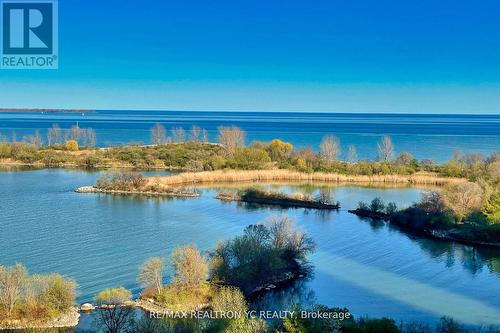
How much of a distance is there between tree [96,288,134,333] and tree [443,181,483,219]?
63.3 feet

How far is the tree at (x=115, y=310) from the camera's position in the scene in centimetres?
1535

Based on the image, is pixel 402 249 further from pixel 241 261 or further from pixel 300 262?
pixel 241 261

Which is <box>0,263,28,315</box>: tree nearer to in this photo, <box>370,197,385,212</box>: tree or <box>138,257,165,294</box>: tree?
<box>138,257,165,294</box>: tree

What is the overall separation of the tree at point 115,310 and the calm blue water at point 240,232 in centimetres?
134

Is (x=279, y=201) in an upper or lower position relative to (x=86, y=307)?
upper

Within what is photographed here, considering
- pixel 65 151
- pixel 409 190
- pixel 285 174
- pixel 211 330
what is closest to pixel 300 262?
pixel 211 330

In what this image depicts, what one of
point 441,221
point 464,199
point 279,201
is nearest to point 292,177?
point 279,201

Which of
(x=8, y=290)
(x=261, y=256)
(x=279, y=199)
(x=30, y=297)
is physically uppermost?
(x=279, y=199)

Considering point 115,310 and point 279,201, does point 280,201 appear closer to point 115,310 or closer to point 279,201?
point 279,201

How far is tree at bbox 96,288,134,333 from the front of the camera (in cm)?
1535

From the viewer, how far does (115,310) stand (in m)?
16.1

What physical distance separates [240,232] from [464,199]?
1248 centimetres

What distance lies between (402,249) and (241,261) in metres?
10.8

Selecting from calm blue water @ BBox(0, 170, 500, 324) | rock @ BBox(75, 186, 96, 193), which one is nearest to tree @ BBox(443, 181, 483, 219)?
calm blue water @ BBox(0, 170, 500, 324)
